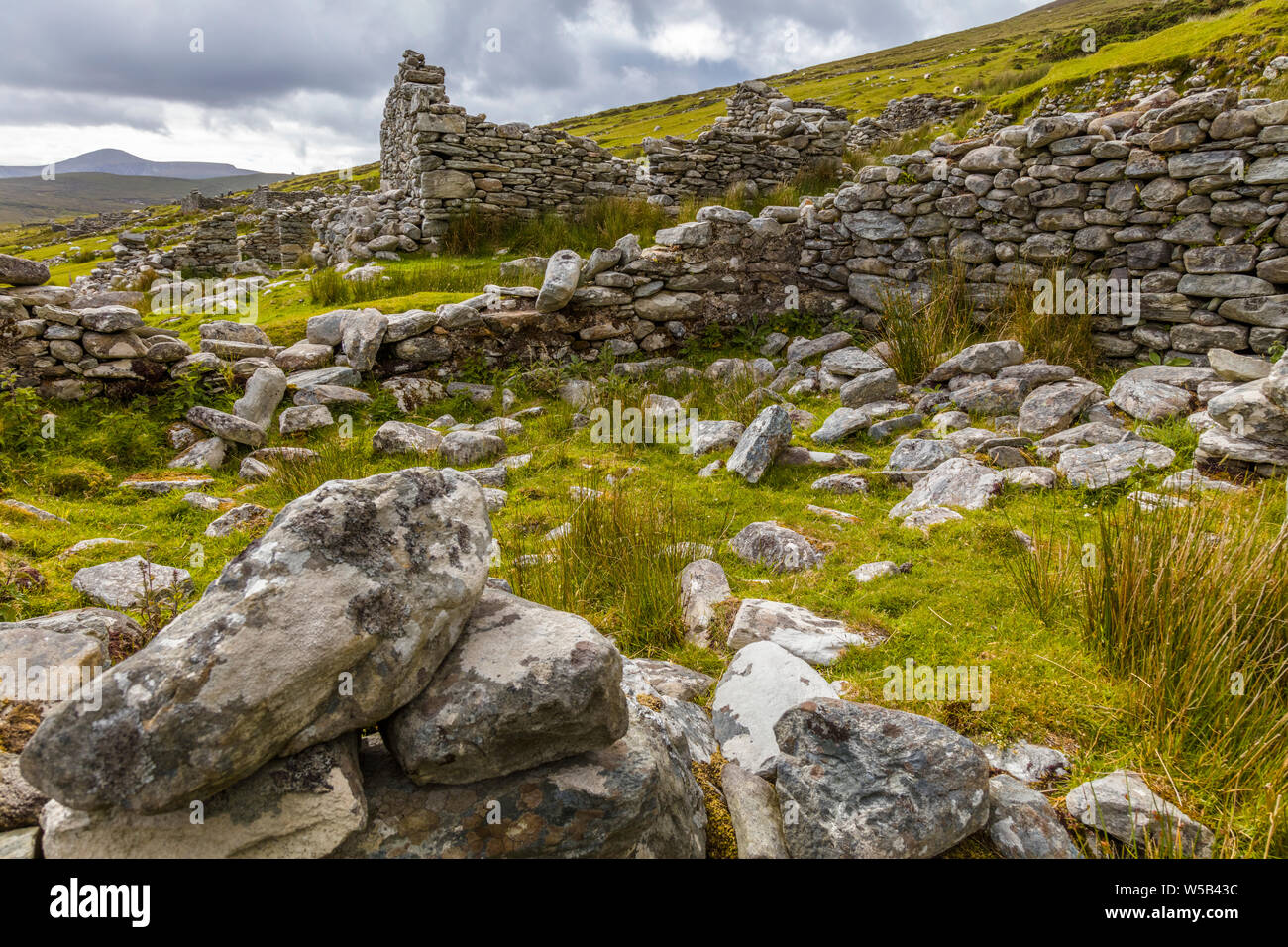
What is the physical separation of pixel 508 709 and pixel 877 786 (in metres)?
1.34

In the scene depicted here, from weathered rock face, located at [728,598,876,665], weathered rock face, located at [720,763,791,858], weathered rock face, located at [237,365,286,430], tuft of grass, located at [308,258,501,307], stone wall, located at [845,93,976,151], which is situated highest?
stone wall, located at [845,93,976,151]

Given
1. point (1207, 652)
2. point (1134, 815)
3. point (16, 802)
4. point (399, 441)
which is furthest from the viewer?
point (399, 441)

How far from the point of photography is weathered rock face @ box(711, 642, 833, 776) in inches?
119

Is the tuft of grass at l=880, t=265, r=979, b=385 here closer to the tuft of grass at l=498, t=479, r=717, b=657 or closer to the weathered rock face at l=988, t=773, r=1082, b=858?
the tuft of grass at l=498, t=479, r=717, b=657

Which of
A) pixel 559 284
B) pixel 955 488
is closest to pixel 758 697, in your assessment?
pixel 955 488

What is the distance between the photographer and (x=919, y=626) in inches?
153

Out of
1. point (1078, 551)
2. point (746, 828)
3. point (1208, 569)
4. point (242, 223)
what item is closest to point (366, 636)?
point (746, 828)

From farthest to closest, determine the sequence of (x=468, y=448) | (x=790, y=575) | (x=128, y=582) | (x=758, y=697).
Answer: (x=468, y=448) → (x=790, y=575) → (x=128, y=582) → (x=758, y=697)

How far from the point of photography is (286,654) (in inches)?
73.4

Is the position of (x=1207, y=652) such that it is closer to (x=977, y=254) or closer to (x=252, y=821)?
(x=252, y=821)

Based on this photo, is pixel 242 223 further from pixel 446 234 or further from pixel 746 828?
pixel 746 828

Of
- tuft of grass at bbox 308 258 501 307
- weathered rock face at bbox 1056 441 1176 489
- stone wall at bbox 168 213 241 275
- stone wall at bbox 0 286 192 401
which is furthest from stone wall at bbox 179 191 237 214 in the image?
weathered rock face at bbox 1056 441 1176 489

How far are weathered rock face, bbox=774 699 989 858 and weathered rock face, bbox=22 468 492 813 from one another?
136cm

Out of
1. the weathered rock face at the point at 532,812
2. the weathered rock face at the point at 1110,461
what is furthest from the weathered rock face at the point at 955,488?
the weathered rock face at the point at 532,812
